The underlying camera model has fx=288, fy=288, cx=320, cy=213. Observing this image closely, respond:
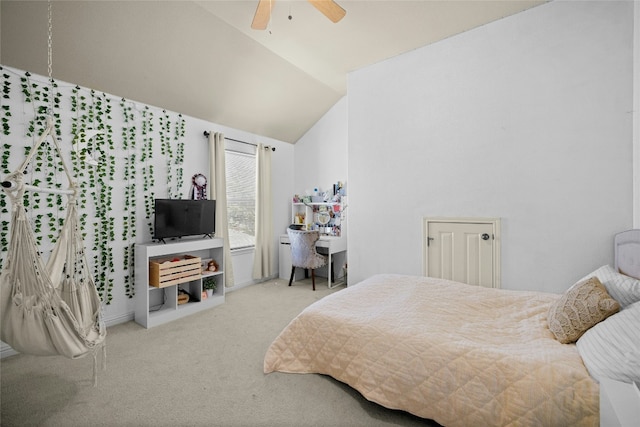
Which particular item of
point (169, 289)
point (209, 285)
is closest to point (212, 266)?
point (209, 285)

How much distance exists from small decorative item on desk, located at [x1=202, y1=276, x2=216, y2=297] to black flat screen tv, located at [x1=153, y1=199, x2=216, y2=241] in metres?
0.56

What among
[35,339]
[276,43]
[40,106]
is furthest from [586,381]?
[40,106]

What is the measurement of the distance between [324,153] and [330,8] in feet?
9.25

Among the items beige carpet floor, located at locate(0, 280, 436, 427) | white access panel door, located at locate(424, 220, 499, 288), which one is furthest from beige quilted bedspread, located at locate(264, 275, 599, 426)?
white access panel door, located at locate(424, 220, 499, 288)

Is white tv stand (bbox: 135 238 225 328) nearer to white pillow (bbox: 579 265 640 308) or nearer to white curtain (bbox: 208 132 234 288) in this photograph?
white curtain (bbox: 208 132 234 288)

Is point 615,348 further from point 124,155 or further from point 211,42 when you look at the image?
point 124,155

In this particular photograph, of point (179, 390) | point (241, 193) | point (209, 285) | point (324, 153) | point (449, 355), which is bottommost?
point (179, 390)

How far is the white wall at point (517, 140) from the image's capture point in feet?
7.86

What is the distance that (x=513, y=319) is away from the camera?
178cm

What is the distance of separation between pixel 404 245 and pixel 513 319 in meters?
1.64

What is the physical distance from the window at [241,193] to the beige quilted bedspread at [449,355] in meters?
2.62

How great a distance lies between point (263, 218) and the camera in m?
4.64

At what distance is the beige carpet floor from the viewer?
1634mm

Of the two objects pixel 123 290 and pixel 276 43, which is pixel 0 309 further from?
pixel 276 43
